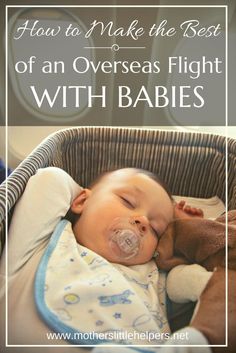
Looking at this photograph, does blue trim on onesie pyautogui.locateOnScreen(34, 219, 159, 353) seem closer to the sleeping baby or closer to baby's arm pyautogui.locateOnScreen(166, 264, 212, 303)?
the sleeping baby

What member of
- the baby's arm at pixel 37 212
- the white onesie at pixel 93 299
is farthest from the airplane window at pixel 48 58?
the white onesie at pixel 93 299

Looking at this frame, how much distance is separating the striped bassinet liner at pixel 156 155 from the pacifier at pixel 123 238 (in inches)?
11.5

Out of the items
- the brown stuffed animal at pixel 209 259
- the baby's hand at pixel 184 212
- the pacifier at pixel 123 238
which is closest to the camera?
the brown stuffed animal at pixel 209 259

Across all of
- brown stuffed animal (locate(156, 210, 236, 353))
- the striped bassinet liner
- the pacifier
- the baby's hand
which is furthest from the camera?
the striped bassinet liner

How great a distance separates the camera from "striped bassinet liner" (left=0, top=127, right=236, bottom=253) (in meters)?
0.90

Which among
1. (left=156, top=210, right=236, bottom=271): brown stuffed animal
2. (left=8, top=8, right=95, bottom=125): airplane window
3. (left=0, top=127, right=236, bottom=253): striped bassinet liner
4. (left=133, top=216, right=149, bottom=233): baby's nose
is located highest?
(left=8, top=8, right=95, bottom=125): airplane window

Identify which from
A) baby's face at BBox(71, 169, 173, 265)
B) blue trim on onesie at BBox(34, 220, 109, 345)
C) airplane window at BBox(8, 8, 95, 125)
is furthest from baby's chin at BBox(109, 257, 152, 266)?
airplane window at BBox(8, 8, 95, 125)

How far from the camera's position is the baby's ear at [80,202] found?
705mm

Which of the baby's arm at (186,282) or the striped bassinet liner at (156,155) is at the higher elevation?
the striped bassinet liner at (156,155)

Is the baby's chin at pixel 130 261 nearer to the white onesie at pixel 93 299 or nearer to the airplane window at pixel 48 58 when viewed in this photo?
the white onesie at pixel 93 299

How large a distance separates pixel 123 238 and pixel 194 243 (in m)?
0.12

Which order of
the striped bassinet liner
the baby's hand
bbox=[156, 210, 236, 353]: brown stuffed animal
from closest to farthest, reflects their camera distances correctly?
bbox=[156, 210, 236, 353]: brown stuffed animal < the baby's hand < the striped bassinet liner

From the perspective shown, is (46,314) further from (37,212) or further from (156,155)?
(156,155)

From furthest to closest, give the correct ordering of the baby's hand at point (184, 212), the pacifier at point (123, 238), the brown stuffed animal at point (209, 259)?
the baby's hand at point (184, 212) → the pacifier at point (123, 238) → the brown stuffed animal at point (209, 259)
